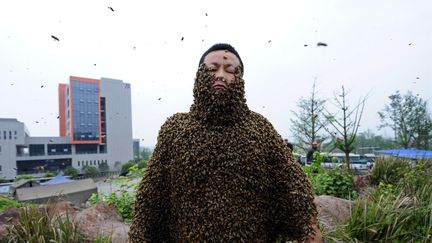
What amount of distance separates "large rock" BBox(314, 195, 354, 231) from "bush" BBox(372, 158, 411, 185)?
230 cm

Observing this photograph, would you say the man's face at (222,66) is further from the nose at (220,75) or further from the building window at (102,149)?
the building window at (102,149)

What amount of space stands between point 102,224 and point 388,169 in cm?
549

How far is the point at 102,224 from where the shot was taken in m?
3.32

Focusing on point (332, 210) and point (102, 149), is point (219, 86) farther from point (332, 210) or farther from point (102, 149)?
point (102, 149)

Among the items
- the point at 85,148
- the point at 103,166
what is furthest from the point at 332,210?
the point at 85,148

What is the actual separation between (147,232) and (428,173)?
4.86 metres

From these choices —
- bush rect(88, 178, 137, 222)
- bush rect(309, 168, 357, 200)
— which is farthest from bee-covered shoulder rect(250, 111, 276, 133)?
bush rect(309, 168, 357, 200)

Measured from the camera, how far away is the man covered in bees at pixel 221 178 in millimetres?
1248

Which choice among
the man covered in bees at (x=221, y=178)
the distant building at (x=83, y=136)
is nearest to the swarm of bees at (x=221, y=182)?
the man covered in bees at (x=221, y=178)

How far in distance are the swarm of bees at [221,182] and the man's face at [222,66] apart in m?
0.03

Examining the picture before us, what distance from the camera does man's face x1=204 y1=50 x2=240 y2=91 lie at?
4.39ft

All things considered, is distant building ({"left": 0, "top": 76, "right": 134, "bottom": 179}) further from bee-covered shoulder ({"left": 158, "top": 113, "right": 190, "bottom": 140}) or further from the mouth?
the mouth

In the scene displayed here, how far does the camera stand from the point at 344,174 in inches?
203

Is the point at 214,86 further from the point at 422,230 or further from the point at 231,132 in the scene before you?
the point at 422,230
